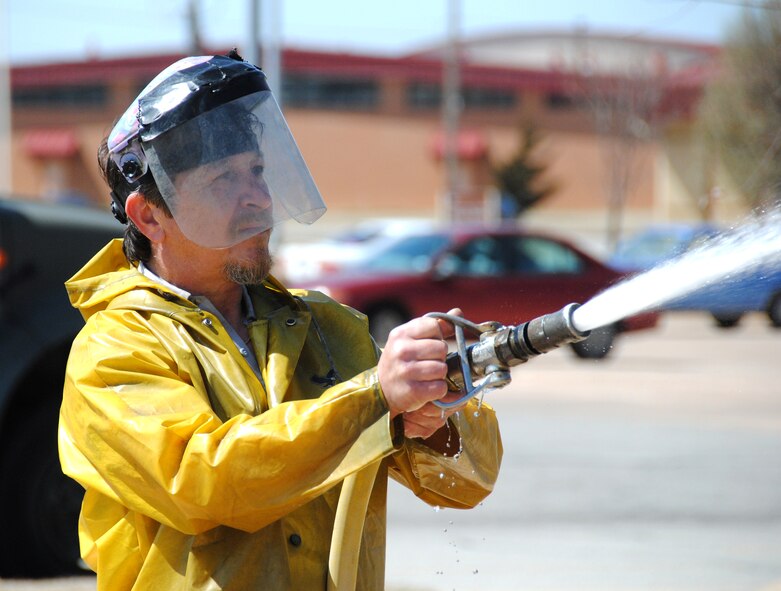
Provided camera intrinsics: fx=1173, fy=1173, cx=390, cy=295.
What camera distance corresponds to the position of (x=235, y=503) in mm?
1879

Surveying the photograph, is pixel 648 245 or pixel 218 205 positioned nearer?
pixel 218 205

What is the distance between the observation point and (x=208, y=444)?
1.87 metres

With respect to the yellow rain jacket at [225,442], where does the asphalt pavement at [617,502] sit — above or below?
below

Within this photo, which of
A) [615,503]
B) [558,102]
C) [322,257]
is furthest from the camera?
[558,102]

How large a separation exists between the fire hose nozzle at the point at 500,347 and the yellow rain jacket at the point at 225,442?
138mm

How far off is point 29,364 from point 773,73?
3.33m

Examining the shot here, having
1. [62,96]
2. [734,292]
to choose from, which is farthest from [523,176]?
[734,292]

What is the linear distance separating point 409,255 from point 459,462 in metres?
13.9

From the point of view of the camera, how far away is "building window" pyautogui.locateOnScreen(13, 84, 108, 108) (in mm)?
46534

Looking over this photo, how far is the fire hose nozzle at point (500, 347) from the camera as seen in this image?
187 cm

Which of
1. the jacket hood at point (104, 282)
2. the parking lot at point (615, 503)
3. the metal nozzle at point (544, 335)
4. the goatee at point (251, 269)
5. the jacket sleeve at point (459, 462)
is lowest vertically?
the parking lot at point (615, 503)

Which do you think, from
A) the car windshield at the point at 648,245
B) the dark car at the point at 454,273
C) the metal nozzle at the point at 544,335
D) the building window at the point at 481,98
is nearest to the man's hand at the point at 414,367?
the metal nozzle at the point at 544,335

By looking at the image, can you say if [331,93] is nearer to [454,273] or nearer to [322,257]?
[322,257]

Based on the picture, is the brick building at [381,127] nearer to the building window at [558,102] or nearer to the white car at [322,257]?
the building window at [558,102]
